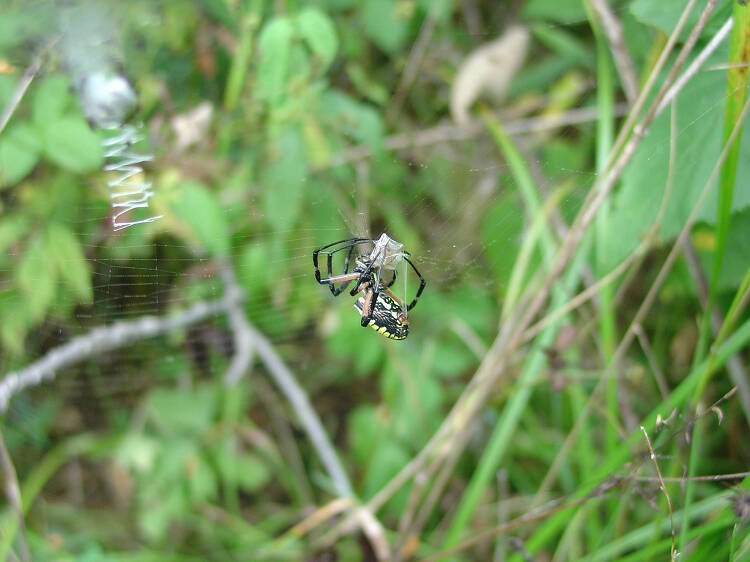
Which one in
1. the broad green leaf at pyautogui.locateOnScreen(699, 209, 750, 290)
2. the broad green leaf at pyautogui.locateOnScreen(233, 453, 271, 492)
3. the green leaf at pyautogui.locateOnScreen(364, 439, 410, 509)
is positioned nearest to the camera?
the broad green leaf at pyautogui.locateOnScreen(699, 209, 750, 290)

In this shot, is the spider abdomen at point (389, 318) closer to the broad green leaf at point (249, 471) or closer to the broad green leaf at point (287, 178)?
the broad green leaf at point (287, 178)

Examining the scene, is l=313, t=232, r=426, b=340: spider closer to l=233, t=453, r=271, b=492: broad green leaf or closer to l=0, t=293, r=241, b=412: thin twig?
l=0, t=293, r=241, b=412: thin twig

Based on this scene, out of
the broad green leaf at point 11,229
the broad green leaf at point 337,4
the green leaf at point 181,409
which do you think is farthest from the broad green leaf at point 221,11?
the green leaf at point 181,409

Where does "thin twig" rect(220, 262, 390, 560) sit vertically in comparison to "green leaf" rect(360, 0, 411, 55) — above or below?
below

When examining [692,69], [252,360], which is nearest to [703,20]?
[692,69]

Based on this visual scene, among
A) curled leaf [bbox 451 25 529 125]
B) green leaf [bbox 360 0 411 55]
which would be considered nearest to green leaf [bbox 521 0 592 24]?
curled leaf [bbox 451 25 529 125]

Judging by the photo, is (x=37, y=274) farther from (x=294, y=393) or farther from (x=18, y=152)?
(x=294, y=393)
